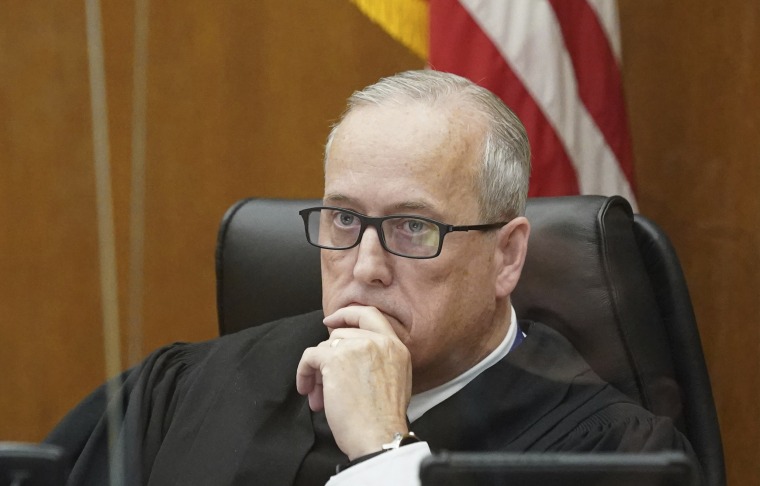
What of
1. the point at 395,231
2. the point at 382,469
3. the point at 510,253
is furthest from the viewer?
the point at 510,253

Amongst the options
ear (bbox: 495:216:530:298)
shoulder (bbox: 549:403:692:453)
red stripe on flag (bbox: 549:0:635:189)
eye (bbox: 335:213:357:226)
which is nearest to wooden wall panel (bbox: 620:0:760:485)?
red stripe on flag (bbox: 549:0:635:189)

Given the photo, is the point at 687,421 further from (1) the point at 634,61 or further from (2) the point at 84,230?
(2) the point at 84,230

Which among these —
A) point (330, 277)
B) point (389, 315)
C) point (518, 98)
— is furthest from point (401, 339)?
point (518, 98)

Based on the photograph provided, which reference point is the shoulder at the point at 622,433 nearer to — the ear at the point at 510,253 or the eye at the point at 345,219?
the ear at the point at 510,253

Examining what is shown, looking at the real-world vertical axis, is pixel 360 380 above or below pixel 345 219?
below

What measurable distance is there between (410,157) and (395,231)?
11 cm

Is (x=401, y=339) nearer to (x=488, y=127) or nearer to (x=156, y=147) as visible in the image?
(x=488, y=127)

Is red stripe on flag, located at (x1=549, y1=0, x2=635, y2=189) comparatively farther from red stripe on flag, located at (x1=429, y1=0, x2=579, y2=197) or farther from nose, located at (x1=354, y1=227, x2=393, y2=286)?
nose, located at (x1=354, y1=227, x2=393, y2=286)

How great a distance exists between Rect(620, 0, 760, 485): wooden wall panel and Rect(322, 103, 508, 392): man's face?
13.7 inches

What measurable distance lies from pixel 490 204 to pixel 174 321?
53 cm

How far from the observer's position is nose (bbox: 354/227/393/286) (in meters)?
1.32

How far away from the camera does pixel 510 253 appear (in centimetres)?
144

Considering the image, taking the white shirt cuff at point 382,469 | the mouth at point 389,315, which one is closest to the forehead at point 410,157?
the mouth at point 389,315

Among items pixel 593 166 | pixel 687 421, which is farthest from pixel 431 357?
pixel 593 166
